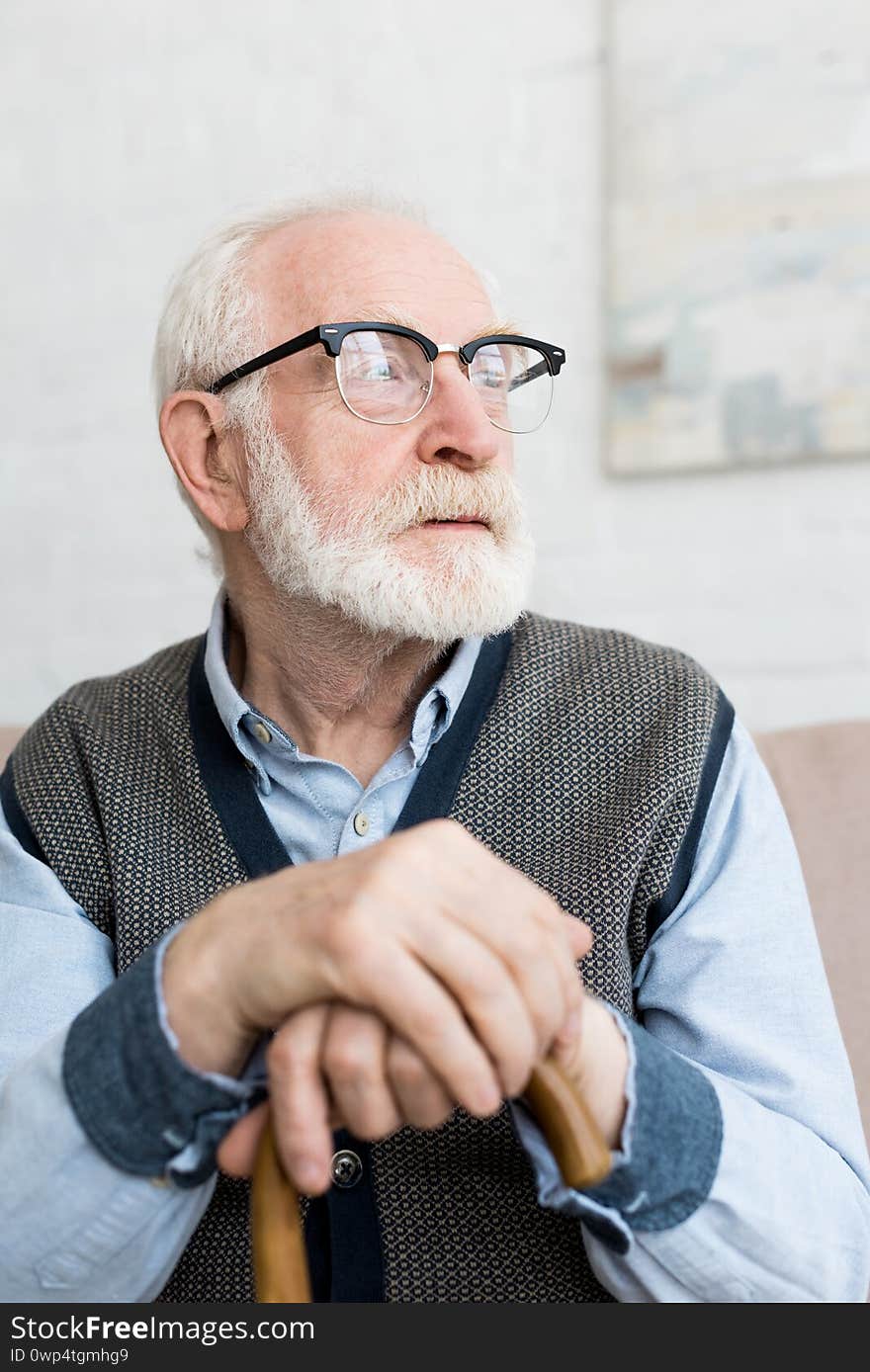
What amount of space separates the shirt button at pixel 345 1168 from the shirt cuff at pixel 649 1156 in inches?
9.3

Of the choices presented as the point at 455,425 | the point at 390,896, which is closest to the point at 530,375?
the point at 455,425

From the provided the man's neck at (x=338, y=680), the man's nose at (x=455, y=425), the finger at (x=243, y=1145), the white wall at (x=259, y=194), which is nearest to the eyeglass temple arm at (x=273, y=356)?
the man's nose at (x=455, y=425)

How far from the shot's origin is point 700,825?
3.60 ft

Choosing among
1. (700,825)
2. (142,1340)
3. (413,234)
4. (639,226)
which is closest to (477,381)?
(413,234)

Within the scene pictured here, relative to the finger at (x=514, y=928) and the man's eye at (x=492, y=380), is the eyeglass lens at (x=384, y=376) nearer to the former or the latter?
the man's eye at (x=492, y=380)

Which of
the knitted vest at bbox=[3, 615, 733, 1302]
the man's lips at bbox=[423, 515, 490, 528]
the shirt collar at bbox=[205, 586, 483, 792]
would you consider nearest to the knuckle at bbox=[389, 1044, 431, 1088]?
the knitted vest at bbox=[3, 615, 733, 1302]

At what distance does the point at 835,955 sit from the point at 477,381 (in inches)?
27.3

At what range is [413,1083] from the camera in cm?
67

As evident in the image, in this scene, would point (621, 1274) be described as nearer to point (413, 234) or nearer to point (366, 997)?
point (366, 997)

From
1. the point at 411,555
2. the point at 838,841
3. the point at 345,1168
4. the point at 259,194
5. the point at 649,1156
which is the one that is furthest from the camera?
the point at 259,194

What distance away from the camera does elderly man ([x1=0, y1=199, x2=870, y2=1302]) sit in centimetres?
69

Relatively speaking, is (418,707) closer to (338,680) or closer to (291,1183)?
(338,680)

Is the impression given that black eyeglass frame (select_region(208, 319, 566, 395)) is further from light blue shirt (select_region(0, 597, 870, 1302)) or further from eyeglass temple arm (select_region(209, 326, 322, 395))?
light blue shirt (select_region(0, 597, 870, 1302))

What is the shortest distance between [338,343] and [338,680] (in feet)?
1.02
